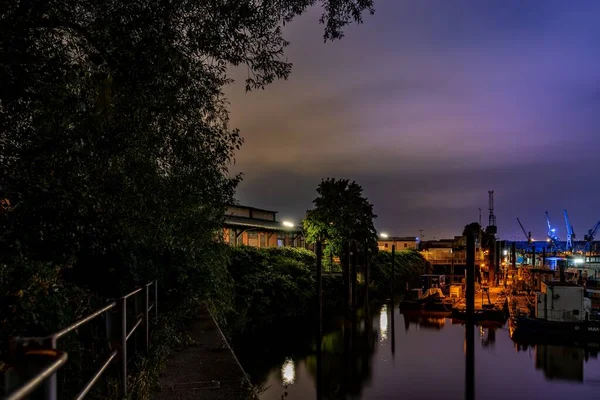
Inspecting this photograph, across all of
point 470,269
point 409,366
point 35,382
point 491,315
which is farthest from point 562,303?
point 35,382

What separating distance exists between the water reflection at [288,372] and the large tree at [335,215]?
49.8ft

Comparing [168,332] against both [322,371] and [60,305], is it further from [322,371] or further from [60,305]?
[322,371]

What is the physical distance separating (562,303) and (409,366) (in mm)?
10513

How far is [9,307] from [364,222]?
38696 millimetres

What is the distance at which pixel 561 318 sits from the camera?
3072 centimetres

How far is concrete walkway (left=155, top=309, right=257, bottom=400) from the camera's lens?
6018 millimetres

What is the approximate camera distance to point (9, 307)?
15.4ft

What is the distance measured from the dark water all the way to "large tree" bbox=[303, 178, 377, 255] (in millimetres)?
7426

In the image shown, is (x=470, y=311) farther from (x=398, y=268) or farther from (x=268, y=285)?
(x=398, y=268)

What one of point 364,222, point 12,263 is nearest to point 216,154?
point 12,263

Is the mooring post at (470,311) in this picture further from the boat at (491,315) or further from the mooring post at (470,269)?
the boat at (491,315)

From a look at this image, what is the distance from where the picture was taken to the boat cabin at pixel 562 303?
30.5 m

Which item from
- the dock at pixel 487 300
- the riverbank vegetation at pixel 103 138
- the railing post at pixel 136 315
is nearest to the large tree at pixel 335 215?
the dock at pixel 487 300

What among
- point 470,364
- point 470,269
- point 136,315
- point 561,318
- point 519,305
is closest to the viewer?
point 136,315
